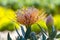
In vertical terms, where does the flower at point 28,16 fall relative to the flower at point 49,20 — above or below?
above

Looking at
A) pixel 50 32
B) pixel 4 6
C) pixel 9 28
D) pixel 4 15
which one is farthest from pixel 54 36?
pixel 4 6

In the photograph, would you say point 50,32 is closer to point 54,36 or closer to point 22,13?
point 54,36

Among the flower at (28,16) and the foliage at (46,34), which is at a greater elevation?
the flower at (28,16)

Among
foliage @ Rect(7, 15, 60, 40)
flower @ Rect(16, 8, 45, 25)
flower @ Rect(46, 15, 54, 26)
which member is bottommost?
foliage @ Rect(7, 15, 60, 40)

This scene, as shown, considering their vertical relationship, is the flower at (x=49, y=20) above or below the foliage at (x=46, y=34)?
above

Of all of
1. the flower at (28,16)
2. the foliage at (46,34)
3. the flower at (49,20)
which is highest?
the flower at (28,16)

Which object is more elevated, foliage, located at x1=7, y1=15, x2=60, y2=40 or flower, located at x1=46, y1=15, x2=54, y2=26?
flower, located at x1=46, y1=15, x2=54, y2=26

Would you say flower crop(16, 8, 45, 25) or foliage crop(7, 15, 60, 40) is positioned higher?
flower crop(16, 8, 45, 25)

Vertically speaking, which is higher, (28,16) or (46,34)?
(28,16)
